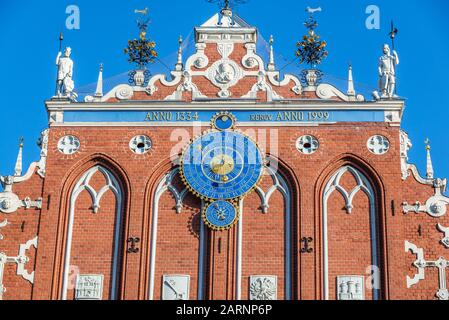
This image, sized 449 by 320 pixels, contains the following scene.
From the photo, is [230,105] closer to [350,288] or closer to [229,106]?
[229,106]

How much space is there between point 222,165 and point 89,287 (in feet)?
12.6

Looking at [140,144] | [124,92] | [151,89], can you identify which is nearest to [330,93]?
[151,89]

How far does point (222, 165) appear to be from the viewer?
22484mm

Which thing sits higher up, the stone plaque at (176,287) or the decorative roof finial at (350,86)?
the decorative roof finial at (350,86)

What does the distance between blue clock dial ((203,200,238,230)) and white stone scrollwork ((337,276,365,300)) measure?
8.46ft

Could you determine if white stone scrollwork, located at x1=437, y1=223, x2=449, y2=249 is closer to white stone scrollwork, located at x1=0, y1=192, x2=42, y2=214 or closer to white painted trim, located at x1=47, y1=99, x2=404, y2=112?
white painted trim, located at x1=47, y1=99, x2=404, y2=112

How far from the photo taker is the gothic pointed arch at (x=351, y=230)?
21406mm

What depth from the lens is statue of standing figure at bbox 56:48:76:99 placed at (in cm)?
→ 2344

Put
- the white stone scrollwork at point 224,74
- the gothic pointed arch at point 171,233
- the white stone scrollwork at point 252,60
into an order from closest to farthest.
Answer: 1. the gothic pointed arch at point 171,233
2. the white stone scrollwork at point 224,74
3. the white stone scrollwork at point 252,60

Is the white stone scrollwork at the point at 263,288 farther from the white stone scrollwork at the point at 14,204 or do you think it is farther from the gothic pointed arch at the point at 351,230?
the white stone scrollwork at the point at 14,204

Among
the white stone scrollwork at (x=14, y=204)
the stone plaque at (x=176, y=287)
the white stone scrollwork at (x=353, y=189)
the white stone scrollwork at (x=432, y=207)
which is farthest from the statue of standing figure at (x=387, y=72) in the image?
the white stone scrollwork at (x=14, y=204)
